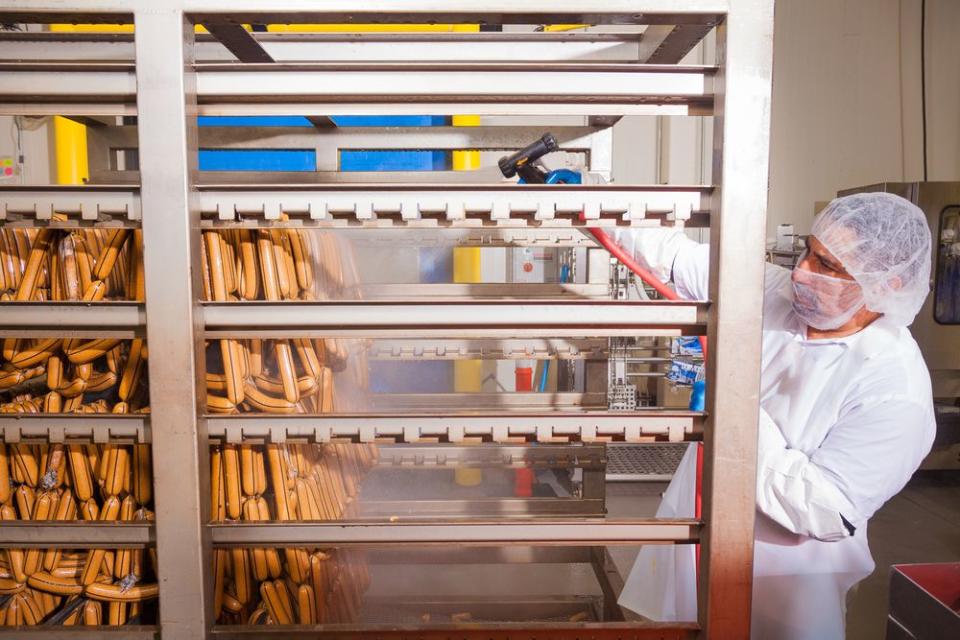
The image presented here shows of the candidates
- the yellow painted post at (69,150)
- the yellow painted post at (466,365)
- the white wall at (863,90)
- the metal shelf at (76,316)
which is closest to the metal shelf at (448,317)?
the metal shelf at (76,316)

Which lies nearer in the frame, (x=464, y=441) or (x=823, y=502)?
(x=464, y=441)

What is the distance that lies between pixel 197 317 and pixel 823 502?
130 cm

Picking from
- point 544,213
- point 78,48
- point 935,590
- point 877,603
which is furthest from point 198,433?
point 877,603

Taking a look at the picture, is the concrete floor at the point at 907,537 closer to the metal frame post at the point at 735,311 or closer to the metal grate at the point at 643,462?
the metal grate at the point at 643,462

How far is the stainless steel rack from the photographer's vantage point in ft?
2.68

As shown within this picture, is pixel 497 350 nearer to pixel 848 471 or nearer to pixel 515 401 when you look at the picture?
pixel 515 401

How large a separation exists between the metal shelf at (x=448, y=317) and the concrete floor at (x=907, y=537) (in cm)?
254

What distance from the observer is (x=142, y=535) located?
879 mm

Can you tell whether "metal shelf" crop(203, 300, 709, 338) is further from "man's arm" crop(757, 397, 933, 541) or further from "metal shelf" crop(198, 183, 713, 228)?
"man's arm" crop(757, 397, 933, 541)

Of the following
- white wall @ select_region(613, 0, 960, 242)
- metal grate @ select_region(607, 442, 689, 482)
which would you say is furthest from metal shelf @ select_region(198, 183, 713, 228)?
white wall @ select_region(613, 0, 960, 242)

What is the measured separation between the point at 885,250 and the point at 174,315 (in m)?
1.49

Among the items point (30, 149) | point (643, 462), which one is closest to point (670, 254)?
point (643, 462)

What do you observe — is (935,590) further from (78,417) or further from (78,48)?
(78,48)

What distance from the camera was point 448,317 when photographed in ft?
2.80
